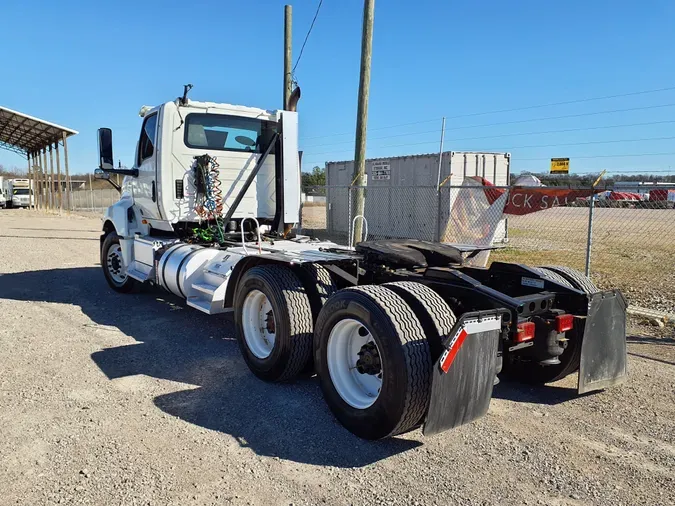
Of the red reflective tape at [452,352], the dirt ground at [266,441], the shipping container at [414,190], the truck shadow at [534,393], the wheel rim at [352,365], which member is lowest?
the dirt ground at [266,441]

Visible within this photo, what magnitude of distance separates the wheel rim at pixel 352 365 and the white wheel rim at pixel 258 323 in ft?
3.47

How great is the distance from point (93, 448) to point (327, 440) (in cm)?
155

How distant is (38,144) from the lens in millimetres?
34031

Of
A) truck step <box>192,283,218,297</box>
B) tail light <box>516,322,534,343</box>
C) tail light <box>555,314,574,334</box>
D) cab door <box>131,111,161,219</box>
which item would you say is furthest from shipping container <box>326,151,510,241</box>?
tail light <box>516,322,534,343</box>

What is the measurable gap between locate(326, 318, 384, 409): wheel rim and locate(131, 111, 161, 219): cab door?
13.9 feet

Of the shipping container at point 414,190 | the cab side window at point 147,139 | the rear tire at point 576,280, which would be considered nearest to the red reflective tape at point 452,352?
the rear tire at point 576,280

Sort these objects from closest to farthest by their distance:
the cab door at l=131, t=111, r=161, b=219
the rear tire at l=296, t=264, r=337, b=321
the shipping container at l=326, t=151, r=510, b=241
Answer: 1. the rear tire at l=296, t=264, r=337, b=321
2. the cab door at l=131, t=111, r=161, b=219
3. the shipping container at l=326, t=151, r=510, b=241

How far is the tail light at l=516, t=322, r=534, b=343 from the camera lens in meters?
3.44

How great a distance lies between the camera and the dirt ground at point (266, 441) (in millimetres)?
2959

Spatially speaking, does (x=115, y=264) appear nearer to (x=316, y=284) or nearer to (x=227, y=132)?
(x=227, y=132)

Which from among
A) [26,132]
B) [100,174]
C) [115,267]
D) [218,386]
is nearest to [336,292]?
[218,386]

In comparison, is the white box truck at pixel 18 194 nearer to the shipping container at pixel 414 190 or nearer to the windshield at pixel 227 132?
the shipping container at pixel 414 190

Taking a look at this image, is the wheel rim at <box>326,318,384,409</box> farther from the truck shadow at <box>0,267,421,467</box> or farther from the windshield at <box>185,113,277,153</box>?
the windshield at <box>185,113,277,153</box>

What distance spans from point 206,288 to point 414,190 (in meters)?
10.9
